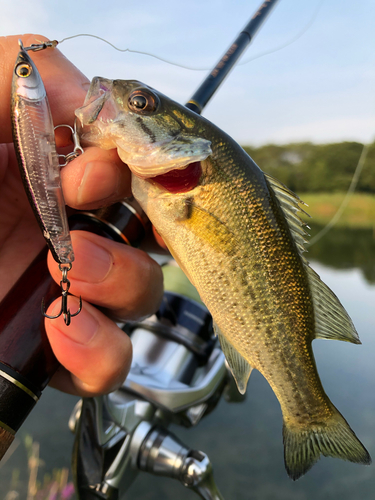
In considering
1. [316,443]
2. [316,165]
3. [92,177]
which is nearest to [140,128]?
[92,177]

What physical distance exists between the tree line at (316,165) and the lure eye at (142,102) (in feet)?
66.8

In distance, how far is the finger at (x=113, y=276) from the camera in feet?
3.23

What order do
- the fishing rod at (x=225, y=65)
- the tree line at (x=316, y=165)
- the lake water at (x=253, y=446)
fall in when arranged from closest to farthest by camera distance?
1. the fishing rod at (x=225, y=65)
2. the lake water at (x=253, y=446)
3. the tree line at (x=316, y=165)

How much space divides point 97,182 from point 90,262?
283 millimetres

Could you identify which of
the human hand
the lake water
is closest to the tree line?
the lake water

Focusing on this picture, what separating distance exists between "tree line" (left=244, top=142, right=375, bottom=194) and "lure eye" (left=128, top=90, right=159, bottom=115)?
2037 centimetres

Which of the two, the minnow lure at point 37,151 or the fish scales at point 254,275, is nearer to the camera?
the minnow lure at point 37,151

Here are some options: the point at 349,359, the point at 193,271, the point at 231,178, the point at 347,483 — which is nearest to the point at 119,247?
the point at 193,271

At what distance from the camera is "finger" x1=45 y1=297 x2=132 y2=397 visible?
0.96 m

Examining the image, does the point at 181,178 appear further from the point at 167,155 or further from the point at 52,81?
the point at 52,81

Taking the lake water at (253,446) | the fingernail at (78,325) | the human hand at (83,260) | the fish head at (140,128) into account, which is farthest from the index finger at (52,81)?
the lake water at (253,446)

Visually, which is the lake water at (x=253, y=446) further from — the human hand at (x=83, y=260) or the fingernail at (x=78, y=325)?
the fingernail at (x=78, y=325)

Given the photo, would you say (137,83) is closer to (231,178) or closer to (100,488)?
(231,178)

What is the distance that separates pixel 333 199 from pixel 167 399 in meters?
21.3
